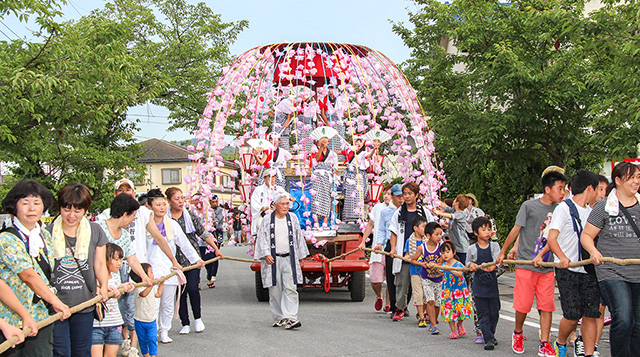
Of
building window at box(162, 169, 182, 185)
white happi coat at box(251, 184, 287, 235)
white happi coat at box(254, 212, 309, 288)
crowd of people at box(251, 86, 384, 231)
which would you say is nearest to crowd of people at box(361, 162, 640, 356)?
crowd of people at box(251, 86, 384, 231)

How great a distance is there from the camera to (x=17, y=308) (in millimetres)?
4066

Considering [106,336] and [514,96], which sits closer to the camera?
[106,336]

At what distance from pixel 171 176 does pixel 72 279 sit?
52.0 m

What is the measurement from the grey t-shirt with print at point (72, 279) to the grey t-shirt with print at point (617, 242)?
13.6ft

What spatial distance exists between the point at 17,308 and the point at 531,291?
4.98 m

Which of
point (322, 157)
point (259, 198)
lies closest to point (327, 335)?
point (259, 198)

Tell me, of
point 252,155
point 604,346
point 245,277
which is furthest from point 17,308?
point 245,277

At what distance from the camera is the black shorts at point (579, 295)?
5914 millimetres

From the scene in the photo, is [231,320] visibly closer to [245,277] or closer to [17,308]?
[17,308]

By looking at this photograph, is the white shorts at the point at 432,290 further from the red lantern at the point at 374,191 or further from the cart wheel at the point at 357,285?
the red lantern at the point at 374,191

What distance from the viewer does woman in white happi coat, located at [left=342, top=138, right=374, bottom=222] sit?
37.7 ft

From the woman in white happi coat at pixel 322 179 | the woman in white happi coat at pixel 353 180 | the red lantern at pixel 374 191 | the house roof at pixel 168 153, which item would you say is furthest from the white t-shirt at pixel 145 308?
the house roof at pixel 168 153

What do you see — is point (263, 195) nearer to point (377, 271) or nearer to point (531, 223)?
point (377, 271)

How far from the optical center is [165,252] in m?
7.16
